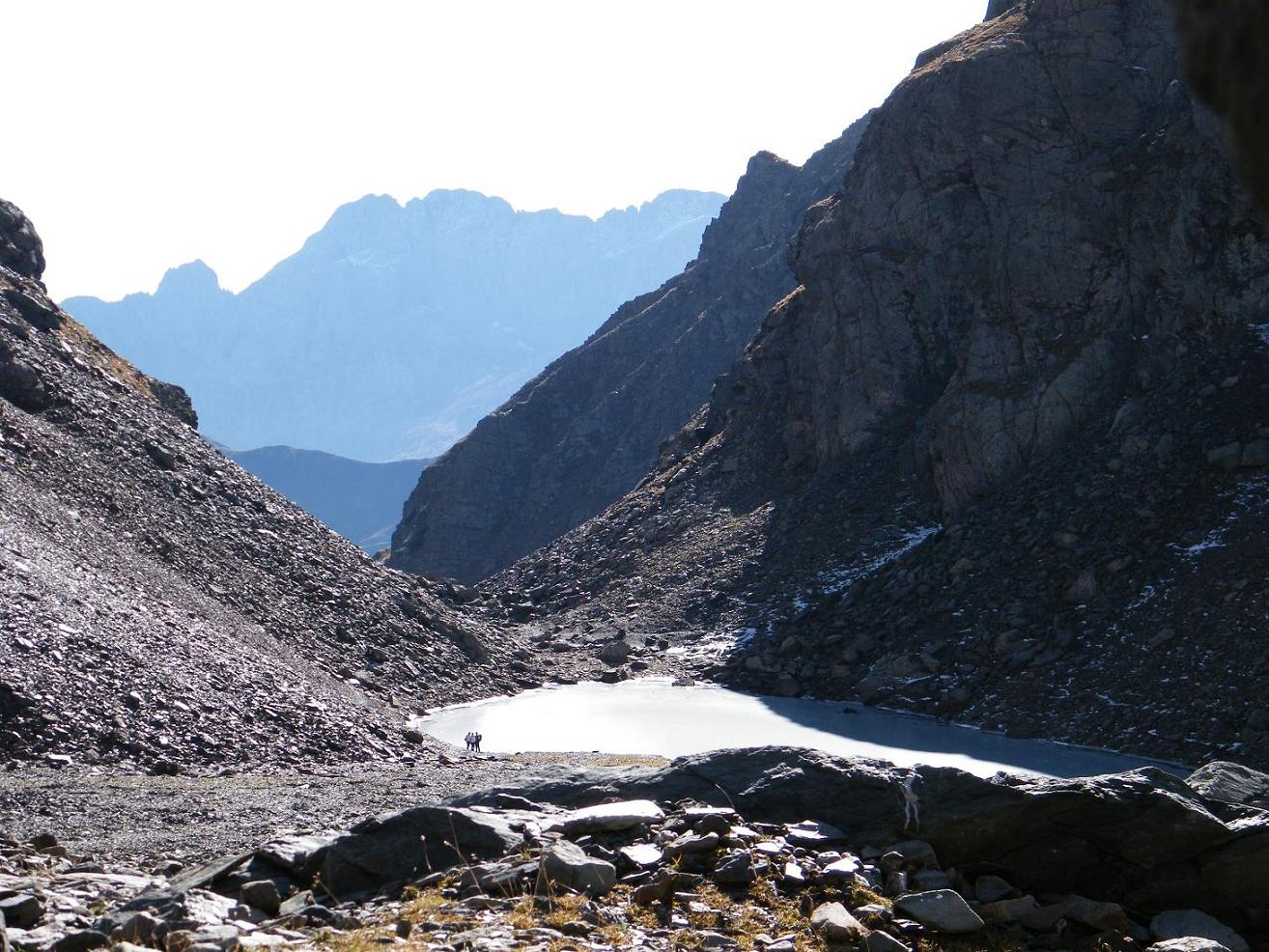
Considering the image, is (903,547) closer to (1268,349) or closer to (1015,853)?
(1268,349)

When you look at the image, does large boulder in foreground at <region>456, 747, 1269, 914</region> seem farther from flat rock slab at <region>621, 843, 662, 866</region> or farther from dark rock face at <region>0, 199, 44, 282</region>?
dark rock face at <region>0, 199, 44, 282</region>

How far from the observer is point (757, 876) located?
10.6 m

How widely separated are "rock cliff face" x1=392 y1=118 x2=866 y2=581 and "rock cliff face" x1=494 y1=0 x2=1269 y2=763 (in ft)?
156

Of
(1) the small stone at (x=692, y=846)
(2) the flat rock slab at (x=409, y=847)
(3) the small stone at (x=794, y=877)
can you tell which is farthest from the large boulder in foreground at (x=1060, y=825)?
(2) the flat rock slab at (x=409, y=847)

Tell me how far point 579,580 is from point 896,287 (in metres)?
28.9

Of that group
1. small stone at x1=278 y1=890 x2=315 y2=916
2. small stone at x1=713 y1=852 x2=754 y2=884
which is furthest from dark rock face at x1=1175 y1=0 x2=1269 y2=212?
small stone at x1=278 y1=890 x2=315 y2=916

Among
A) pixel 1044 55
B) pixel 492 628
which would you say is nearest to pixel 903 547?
pixel 492 628

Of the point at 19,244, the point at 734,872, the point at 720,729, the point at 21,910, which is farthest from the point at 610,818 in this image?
the point at 19,244

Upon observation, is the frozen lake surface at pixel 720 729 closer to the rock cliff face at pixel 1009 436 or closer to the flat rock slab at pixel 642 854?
the rock cliff face at pixel 1009 436

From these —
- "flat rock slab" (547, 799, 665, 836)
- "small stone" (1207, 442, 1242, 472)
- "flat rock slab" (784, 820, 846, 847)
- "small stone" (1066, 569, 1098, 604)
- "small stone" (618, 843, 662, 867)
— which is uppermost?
"small stone" (1207, 442, 1242, 472)

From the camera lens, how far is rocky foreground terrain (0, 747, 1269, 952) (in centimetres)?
951

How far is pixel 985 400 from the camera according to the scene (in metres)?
63.7

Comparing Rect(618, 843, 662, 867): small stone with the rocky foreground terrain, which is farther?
Rect(618, 843, 662, 867): small stone

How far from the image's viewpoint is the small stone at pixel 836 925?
9.55 m
